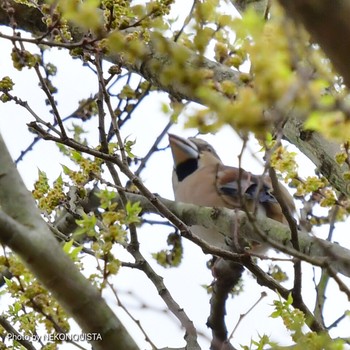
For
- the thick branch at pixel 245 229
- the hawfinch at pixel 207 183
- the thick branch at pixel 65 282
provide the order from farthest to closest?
the hawfinch at pixel 207 183, the thick branch at pixel 245 229, the thick branch at pixel 65 282

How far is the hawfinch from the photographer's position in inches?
162

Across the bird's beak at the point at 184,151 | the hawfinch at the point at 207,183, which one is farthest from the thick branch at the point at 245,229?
the bird's beak at the point at 184,151

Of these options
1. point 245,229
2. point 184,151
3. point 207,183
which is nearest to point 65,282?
point 245,229

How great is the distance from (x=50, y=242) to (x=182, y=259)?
8.20 feet

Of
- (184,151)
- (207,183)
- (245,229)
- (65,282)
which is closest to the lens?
(65,282)

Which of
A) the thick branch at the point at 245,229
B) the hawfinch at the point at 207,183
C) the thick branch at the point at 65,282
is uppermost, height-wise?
the hawfinch at the point at 207,183

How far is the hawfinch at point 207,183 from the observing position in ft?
13.5

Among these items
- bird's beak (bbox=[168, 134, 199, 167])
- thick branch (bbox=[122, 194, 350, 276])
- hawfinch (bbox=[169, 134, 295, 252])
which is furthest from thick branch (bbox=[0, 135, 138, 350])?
bird's beak (bbox=[168, 134, 199, 167])

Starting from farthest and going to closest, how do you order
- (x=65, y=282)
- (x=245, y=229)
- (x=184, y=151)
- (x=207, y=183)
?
(x=184, y=151), (x=207, y=183), (x=245, y=229), (x=65, y=282)

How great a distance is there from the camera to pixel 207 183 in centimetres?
486

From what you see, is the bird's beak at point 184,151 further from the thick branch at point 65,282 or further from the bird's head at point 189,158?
the thick branch at point 65,282

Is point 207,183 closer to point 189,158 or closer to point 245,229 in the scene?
point 189,158

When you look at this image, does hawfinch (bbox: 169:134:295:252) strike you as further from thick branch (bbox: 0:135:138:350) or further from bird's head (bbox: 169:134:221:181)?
thick branch (bbox: 0:135:138:350)

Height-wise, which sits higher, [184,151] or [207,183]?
[184,151]
